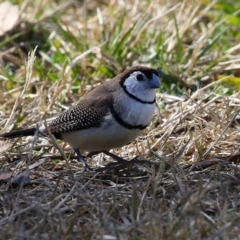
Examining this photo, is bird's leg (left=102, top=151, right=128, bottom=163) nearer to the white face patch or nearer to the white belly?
the white belly

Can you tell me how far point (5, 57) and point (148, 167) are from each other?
2.73 metres

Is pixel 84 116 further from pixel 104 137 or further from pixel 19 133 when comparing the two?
pixel 19 133

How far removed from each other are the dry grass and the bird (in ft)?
0.52

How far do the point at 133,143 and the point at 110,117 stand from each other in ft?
2.00

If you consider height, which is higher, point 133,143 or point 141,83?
point 141,83

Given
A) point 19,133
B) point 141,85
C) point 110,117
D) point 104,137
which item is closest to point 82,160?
point 104,137

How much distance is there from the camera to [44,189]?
442 centimetres

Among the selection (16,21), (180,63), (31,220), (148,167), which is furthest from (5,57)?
(31,220)

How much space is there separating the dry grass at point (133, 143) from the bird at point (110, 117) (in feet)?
0.52

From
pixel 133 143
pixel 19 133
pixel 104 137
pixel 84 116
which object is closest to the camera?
pixel 104 137

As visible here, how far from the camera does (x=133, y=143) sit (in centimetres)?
547

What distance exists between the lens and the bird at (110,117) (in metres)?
4.89

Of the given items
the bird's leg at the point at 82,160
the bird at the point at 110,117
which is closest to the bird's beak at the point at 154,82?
the bird at the point at 110,117

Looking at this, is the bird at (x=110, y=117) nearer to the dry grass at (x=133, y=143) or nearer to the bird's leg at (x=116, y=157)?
the bird's leg at (x=116, y=157)
